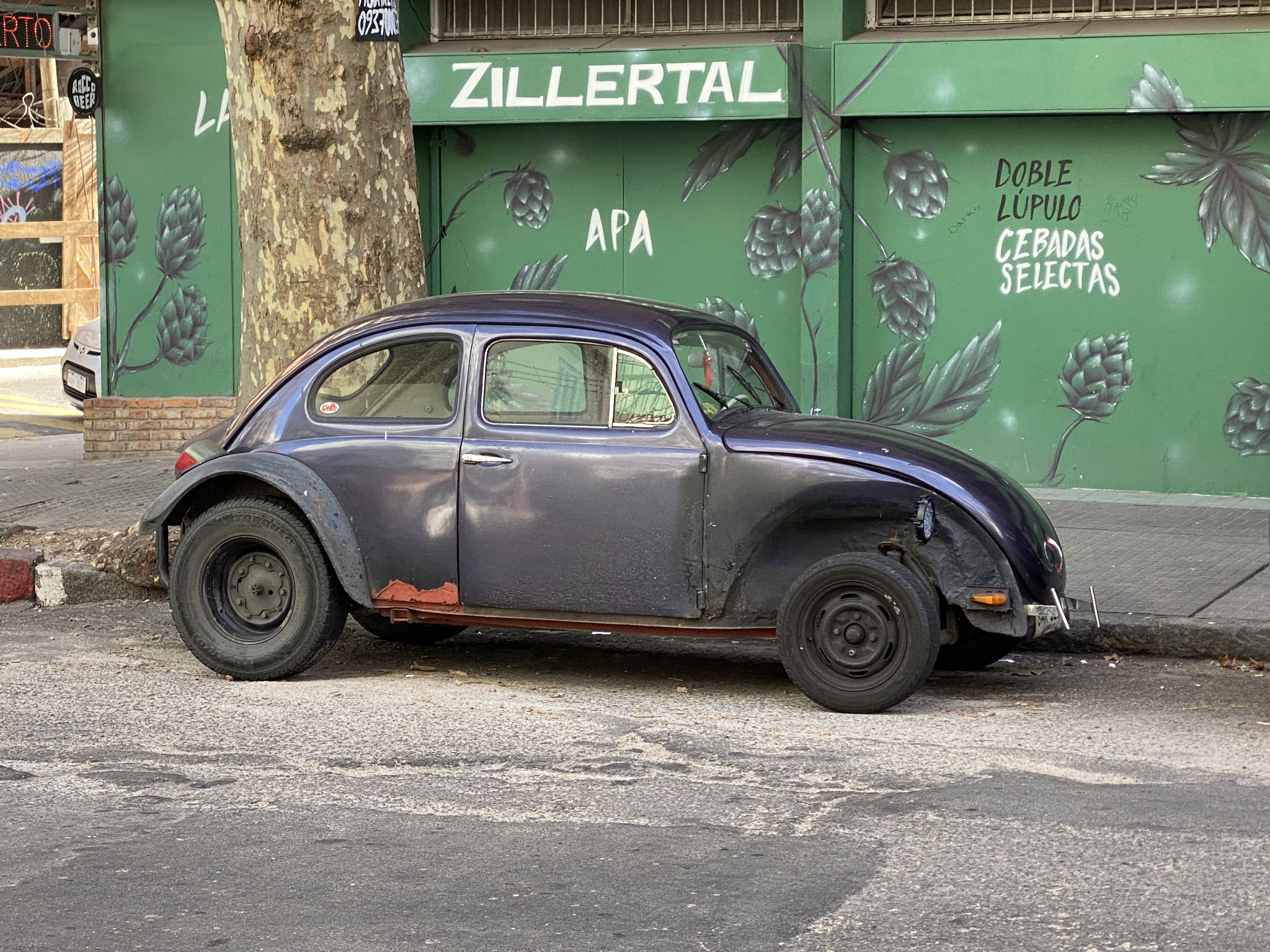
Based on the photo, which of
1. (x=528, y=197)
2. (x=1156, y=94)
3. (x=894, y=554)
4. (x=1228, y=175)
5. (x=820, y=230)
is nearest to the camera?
(x=894, y=554)

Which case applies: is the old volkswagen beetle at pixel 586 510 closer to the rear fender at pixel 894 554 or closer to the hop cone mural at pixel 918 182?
the rear fender at pixel 894 554

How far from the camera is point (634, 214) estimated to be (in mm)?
13211

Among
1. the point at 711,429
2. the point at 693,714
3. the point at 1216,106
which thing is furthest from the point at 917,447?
the point at 1216,106

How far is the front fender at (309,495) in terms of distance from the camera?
7289 millimetres

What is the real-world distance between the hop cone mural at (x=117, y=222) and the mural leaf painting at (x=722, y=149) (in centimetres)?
452

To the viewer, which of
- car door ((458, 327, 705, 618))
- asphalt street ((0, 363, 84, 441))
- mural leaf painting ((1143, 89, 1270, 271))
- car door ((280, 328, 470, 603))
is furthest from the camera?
asphalt street ((0, 363, 84, 441))

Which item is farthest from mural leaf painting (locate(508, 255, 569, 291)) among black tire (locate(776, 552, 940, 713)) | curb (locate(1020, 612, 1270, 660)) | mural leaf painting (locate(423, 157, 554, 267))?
black tire (locate(776, 552, 940, 713))

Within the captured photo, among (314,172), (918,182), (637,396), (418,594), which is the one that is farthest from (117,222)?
(637,396)

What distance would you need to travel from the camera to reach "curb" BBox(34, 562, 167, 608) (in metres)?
9.43

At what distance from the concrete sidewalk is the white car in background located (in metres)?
2.91

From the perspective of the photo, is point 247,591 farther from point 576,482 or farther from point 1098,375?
point 1098,375

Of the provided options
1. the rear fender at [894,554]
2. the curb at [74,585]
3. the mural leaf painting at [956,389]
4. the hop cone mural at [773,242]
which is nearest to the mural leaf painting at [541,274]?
the hop cone mural at [773,242]

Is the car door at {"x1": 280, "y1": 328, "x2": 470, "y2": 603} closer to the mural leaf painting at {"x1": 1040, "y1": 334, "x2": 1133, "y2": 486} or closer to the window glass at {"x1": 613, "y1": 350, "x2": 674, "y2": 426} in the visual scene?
the window glass at {"x1": 613, "y1": 350, "x2": 674, "y2": 426}

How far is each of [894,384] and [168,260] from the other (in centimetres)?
583
